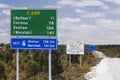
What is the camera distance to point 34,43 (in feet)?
62.6

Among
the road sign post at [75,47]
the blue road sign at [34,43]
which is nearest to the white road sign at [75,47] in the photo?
the road sign post at [75,47]

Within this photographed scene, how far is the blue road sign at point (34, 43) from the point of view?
19.0 metres

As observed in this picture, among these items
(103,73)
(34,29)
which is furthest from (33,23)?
(103,73)

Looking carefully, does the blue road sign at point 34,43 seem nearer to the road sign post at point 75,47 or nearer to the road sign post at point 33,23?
the road sign post at point 33,23

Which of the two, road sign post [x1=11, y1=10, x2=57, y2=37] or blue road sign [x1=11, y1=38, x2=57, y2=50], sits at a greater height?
road sign post [x1=11, y1=10, x2=57, y2=37]

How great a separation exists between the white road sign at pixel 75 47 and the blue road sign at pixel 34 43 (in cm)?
1958

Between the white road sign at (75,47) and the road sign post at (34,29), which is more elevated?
the road sign post at (34,29)

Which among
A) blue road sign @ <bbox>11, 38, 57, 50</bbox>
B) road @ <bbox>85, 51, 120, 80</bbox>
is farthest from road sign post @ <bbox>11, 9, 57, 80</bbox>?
road @ <bbox>85, 51, 120, 80</bbox>

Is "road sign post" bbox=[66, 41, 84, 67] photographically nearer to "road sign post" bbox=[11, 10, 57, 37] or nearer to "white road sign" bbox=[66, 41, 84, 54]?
"white road sign" bbox=[66, 41, 84, 54]

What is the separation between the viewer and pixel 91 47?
6406 cm

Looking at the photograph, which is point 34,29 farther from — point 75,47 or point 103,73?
point 75,47

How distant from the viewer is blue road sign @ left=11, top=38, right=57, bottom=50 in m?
19.0

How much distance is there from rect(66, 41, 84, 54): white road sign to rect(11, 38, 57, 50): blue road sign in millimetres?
19577

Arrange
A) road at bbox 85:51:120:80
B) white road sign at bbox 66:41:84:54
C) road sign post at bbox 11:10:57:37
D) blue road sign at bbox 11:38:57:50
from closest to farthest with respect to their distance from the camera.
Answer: road sign post at bbox 11:10:57:37 < blue road sign at bbox 11:38:57:50 < road at bbox 85:51:120:80 < white road sign at bbox 66:41:84:54
